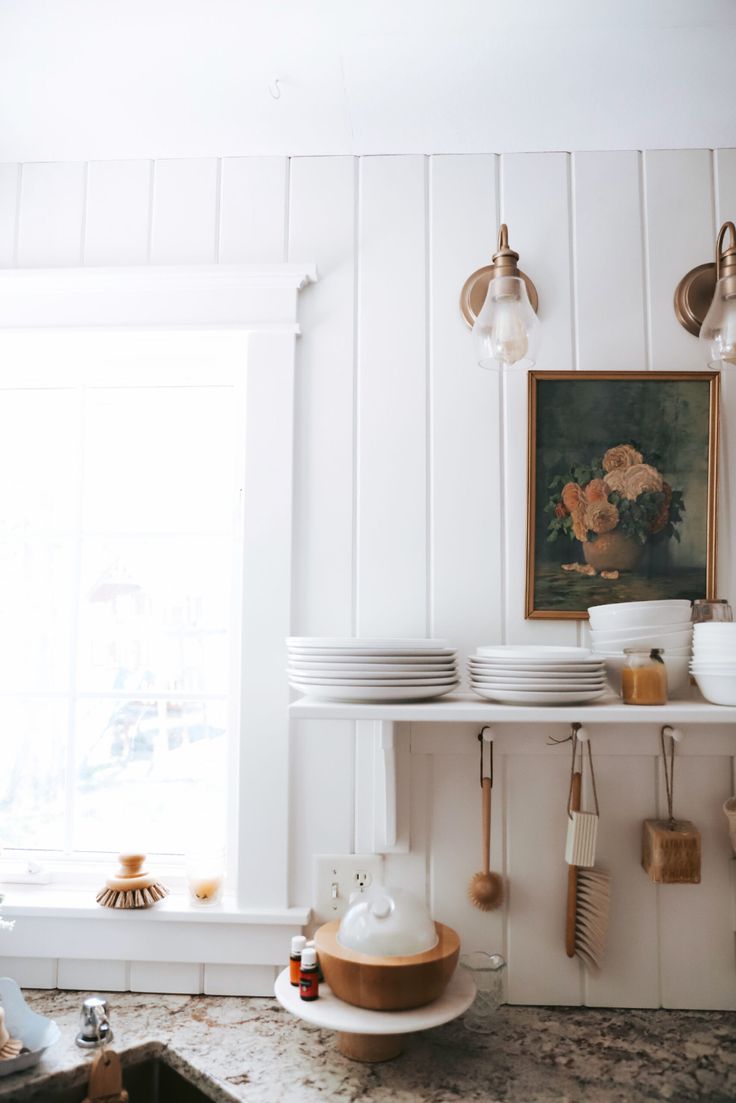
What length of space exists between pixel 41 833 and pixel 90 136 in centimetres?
137

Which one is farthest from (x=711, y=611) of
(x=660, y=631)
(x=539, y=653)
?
(x=539, y=653)

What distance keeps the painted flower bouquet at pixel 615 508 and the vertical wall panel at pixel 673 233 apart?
0.20 meters

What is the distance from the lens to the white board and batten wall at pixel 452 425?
144 centimetres

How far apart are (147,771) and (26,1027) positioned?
1.63 feet

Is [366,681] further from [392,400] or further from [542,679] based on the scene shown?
[392,400]

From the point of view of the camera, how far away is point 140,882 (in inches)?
58.0

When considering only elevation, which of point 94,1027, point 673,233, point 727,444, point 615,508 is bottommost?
point 94,1027

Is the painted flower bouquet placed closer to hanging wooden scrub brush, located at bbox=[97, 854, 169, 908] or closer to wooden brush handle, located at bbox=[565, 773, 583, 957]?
wooden brush handle, located at bbox=[565, 773, 583, 957]

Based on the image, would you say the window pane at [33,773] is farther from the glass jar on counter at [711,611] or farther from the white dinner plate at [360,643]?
the glass jar on counter at [711,611]

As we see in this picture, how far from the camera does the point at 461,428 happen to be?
1521 millimetres

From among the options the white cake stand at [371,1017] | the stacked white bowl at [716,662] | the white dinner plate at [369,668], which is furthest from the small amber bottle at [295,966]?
the stacked white bowl at [716,662]

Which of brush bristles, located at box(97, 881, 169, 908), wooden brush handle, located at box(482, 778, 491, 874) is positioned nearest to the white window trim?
brush bristles, located at box(97, 881, 169, 908)

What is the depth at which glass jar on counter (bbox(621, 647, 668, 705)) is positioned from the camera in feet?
4.02

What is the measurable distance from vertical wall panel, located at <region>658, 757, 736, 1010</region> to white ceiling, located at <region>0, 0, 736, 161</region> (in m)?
1.16
